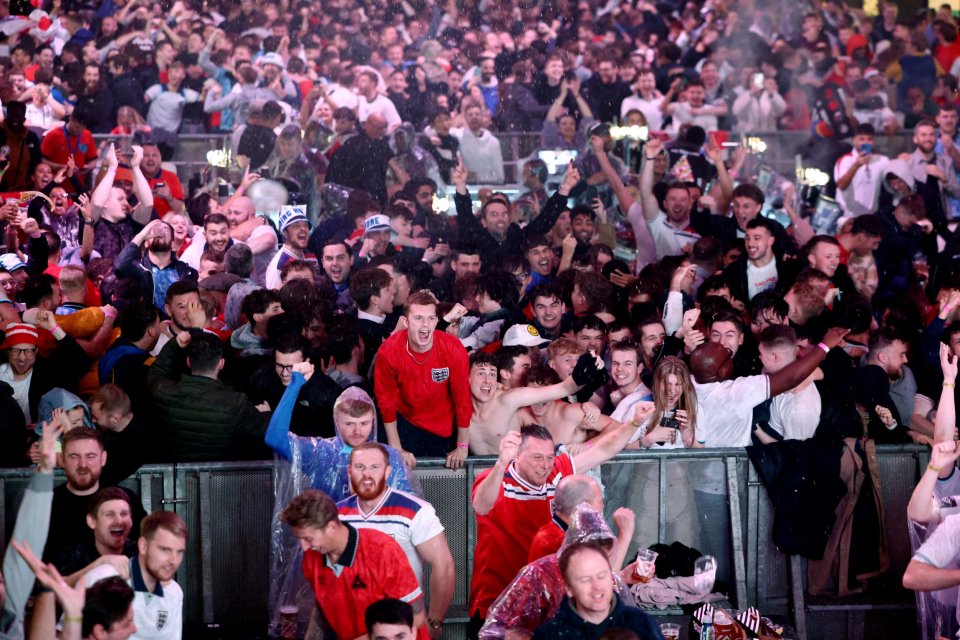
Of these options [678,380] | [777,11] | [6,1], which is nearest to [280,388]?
[678,380]

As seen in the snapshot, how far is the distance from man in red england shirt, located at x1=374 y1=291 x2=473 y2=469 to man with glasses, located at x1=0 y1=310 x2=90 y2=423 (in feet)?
6.39

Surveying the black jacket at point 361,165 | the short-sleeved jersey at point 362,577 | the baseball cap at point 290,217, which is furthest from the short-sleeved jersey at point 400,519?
the black jacket at point 361,165

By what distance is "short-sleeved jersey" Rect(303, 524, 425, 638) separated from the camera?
5.94m

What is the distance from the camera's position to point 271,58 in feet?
49.0

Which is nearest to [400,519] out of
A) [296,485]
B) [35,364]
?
[296,485]

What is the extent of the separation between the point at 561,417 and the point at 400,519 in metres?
1.62

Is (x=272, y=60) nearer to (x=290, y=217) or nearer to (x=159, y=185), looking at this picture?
(x=159, y=185)

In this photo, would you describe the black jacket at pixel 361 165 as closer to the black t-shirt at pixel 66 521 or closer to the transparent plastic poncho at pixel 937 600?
the black t-shirt at pixel 66 521

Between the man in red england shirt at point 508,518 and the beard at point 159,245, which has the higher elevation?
the beard at point 159,245

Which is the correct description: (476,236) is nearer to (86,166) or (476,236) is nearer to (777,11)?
(86,166)

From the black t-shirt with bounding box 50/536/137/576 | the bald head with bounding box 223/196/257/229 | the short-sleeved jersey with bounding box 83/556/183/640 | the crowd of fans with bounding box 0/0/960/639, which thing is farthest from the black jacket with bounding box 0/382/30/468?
the bald head with bounding box 223/196/257/229

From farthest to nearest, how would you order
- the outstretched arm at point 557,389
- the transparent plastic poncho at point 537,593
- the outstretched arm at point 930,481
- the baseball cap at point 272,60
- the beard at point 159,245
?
the baseball cap at point 272,60 → the beard at point 159,245 → the outstretched arm at point 557,389 → the outstretched arm at point 930,481 → the transparent plastic poncho at point 537,593

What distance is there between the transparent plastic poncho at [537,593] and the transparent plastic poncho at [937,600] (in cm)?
203

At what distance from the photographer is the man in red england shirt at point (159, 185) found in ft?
39.6
